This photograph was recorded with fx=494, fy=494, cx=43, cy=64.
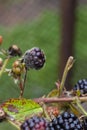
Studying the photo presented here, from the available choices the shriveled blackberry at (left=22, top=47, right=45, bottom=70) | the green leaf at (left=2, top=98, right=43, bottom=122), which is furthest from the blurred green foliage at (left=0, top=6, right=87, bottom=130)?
the green leaf at (left=2, top=98, right=43, bottom=122)

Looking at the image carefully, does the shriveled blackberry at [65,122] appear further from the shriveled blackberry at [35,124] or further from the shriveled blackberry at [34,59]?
the shriveled blackberry at [34,59]

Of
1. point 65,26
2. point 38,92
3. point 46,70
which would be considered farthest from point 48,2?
point 65,26

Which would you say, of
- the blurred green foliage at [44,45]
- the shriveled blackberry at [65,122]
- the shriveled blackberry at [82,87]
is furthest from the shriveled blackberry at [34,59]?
the blurred green foliage at [44,45]

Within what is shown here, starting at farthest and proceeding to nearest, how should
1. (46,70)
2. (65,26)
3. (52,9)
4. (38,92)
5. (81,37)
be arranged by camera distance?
(52,9) → (81,37) → (46,70) → (38,92) → (65,26)

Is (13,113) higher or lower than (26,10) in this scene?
lower

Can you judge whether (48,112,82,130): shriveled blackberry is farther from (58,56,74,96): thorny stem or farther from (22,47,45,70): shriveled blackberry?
(22,47,45,70): shriveled blackberry

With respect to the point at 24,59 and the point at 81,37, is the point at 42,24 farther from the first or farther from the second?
the point at 24,59

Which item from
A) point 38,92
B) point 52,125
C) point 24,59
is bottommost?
point 52,125
